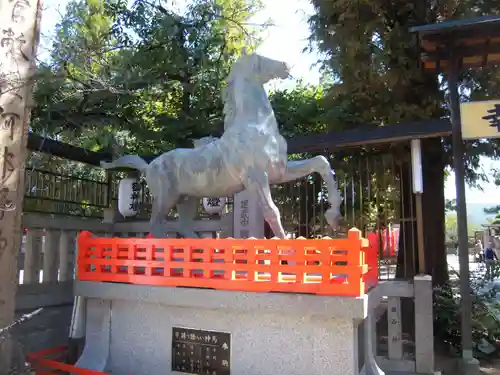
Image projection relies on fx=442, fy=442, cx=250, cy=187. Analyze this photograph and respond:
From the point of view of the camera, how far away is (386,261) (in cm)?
725

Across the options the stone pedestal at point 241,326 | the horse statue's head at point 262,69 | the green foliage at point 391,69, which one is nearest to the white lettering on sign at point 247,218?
the horse statue's head at point 262,69

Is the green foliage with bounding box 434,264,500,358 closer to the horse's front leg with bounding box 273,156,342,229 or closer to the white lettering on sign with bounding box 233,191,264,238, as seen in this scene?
the white lettering on sign with bounding box 233,191,264,238

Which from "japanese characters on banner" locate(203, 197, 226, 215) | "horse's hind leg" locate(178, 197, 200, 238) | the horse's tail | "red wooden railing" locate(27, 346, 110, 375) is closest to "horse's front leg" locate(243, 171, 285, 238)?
"horse's hind leg" locate(178, 197, 200, 238)

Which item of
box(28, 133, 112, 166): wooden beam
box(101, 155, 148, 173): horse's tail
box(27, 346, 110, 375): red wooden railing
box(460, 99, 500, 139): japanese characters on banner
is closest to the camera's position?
box(27, 346, 110, 375): red wooden railing

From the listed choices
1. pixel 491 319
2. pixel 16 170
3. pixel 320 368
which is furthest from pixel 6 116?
pixel 491 319

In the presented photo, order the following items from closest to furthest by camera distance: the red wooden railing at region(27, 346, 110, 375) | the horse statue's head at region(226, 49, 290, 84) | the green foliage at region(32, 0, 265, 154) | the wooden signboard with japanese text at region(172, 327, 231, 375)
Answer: the wooden signboard with japanese text at region(172, 327, 231, 375) < the red wooden railing at region(27, 346, 110, 375) < the horse statue's head at region(226, 49, 290, 84) < the green foliage at region(32, 0, 265, 154)

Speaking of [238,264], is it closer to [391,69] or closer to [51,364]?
[51,364]

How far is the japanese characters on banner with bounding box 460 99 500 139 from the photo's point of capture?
533 cm

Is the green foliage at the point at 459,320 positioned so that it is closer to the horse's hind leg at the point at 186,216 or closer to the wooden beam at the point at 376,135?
the wooden beam at the point at 376,135

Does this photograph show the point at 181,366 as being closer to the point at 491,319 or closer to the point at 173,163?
the point at 173,163

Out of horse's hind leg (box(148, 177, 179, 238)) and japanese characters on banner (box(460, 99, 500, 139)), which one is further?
japanese characters on banner (box(460, 99, 500, 139))

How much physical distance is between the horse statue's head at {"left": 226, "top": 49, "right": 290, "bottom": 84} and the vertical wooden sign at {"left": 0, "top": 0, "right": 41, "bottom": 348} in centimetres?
211

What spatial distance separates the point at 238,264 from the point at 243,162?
1.09 metres

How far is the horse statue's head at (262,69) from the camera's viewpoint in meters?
4.68
